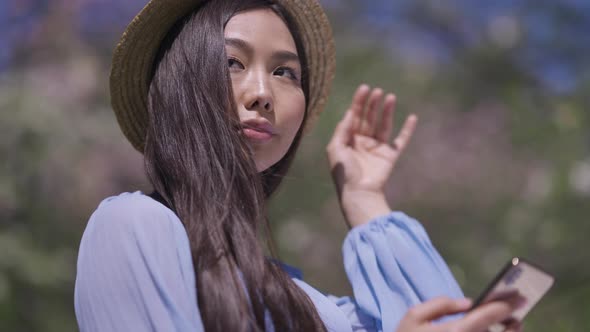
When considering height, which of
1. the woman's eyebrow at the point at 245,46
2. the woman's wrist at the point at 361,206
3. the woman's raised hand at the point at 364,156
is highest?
the woman's eyebrow at the point at 245,46

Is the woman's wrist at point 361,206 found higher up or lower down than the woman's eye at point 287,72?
lower down

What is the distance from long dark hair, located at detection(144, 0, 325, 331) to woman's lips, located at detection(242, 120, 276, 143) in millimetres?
28

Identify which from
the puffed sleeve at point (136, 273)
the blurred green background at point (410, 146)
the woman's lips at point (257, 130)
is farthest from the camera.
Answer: the blurred green background at point (410, 146)

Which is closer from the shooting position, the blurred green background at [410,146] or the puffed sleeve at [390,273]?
the puffed sleeve at [390,273]

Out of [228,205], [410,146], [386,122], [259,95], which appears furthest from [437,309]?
[410,146]

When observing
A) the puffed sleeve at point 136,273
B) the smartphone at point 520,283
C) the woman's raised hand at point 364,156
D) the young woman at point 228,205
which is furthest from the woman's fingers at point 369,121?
the smartphone at point 520,283

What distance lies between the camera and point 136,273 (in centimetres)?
92

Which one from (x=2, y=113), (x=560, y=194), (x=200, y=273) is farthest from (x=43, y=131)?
(x=560, y=194)

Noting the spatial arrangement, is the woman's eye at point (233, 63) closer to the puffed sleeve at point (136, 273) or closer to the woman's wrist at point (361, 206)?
the puffed sleeve at point (136, 273)

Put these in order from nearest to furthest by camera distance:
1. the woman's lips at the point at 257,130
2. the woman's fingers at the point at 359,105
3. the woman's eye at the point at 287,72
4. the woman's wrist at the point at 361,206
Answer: the woman's lips at the point at 257,130 < the woman's eye at the point at 287,72 < the woman's wrist at the point at 361,206 < the woman's fingers at the point at 359,105

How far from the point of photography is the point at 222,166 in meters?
1.05

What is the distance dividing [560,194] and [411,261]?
148 cm

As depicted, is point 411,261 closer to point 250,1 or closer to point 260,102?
point 260,102

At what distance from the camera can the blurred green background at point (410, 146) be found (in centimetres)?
212
